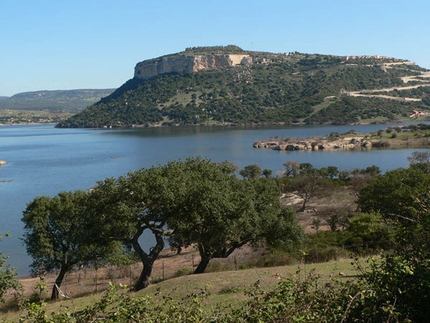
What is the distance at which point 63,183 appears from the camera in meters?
59.7

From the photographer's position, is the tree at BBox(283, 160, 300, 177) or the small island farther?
the small island

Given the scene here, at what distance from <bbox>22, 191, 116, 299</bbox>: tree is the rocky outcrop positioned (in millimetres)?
76865

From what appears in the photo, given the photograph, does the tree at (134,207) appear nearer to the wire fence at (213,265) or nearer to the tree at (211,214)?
the tree at (211,214)

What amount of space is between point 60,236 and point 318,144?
7988cm

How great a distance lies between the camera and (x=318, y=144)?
9600cm

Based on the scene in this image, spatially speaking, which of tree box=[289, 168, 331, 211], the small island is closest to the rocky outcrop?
the small island

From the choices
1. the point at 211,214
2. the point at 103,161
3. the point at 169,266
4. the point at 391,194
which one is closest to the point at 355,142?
the point at 103,161

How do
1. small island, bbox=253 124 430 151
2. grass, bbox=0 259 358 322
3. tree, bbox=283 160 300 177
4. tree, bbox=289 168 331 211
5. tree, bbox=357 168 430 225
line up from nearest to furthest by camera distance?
grass, bbox=0 259 358 322, tree, bbox=357 168 430 225, tree, bbox=289 168 331 211, tree, bbox=283 160 300 177, small island, bbox=253 124 430 151

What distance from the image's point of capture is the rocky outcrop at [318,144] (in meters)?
94.9

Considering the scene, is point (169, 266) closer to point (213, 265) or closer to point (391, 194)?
point (213, 265)

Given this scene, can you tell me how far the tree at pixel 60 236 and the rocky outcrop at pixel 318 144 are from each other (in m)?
76.9

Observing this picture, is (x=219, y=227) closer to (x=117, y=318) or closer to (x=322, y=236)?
(x=322, y=236)

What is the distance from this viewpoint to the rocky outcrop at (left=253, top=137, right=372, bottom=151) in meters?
94.9

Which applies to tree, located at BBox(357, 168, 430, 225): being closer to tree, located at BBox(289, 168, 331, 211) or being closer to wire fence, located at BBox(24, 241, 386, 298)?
wire fence, located at BBox(24, 241, 386, 298)
